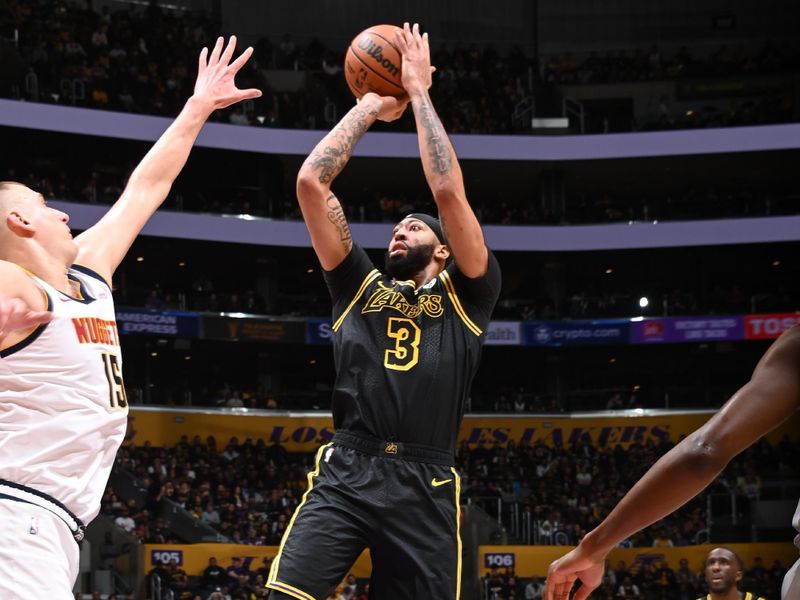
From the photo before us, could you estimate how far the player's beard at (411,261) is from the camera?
5.80 m

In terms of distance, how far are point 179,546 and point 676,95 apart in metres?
22.5

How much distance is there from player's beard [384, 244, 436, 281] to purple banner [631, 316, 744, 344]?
87.7ft

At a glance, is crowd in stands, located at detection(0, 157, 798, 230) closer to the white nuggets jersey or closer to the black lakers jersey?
the black lakers jersey

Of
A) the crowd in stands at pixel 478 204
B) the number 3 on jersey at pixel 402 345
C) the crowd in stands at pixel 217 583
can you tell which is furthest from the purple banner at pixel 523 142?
the number 3 on jersey at pixel 402 345

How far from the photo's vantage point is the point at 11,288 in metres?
3.80

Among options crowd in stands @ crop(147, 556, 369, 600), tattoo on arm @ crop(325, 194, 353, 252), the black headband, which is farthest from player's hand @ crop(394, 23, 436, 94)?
crowd in stands @ crop(147, 556, 369, 600)

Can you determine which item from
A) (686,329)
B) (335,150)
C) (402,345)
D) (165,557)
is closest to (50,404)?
(402,345)

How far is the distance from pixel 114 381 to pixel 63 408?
28 centimetres

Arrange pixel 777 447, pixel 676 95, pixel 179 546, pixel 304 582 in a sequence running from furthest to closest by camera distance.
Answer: pixel 676 95 → pixel 777 447 → pixel 179 546 → pixel 304 582

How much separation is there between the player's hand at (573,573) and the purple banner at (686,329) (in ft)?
95.0

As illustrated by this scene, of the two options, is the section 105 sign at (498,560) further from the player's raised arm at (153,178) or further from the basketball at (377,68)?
the player's raised arm at (153,178)

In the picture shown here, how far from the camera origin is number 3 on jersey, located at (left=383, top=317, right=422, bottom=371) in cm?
540

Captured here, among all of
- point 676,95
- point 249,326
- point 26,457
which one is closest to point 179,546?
point 249,326

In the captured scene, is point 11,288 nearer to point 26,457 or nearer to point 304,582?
point 26,457
